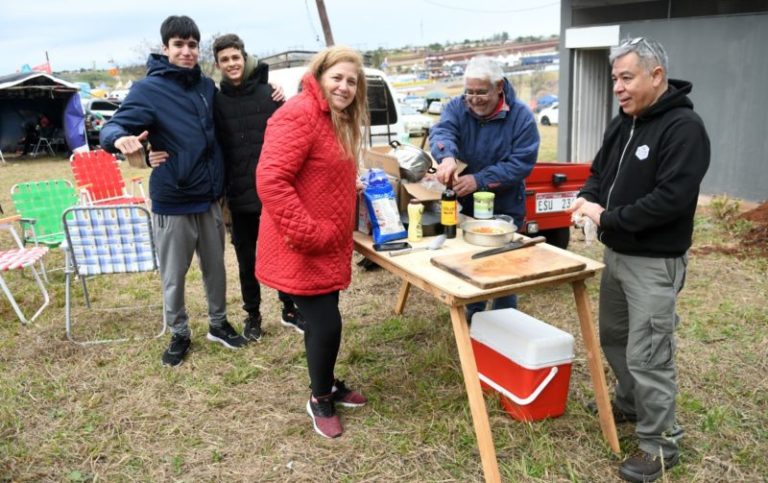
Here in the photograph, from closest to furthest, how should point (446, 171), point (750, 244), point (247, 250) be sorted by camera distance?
point (446, 171) < point (247, 250) < point (750, 244)

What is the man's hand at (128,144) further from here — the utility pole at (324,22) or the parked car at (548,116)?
the parked car at (548,116)

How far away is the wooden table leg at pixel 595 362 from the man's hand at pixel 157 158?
2.21 metres

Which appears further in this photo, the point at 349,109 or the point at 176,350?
the point at 176,350

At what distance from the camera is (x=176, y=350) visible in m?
3.56

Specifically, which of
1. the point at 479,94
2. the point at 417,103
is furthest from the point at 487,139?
the point at 417,103

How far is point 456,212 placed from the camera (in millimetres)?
2752

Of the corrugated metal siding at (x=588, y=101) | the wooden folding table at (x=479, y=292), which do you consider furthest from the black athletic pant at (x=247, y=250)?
the corrugated metal siding at (x=588, y=101)

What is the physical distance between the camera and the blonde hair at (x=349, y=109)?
2.33m

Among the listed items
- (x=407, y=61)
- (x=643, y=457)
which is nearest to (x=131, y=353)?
(x=643, y=457)

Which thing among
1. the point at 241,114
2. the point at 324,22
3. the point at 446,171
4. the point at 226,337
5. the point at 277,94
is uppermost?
the point at 324,22

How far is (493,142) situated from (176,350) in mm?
2314

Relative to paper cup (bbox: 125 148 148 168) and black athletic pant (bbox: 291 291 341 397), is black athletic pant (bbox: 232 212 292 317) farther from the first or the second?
black athletic pant (bbox: 291 291 341 397)

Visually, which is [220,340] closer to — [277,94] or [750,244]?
[277,94]

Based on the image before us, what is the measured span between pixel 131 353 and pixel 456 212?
2377 mm
